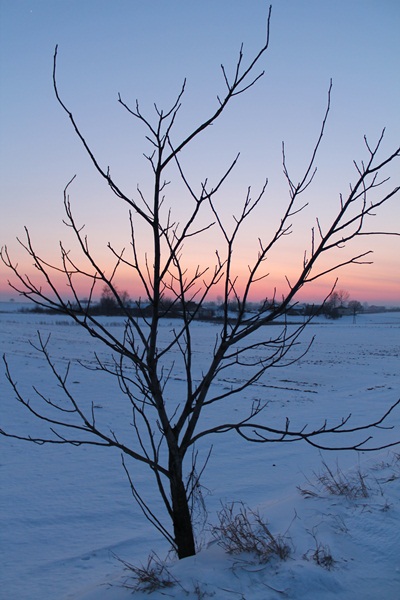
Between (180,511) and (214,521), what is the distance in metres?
2.83

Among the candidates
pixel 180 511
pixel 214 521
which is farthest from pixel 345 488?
Result: pixel 180 511

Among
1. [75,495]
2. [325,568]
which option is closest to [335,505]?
[325,568]

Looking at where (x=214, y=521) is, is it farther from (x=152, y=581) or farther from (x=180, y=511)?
(x=180, y=511)

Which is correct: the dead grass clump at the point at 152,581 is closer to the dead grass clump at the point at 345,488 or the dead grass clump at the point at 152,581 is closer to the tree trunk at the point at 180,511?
the tree trunk at the point at 180,511

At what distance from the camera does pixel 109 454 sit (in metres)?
8.09

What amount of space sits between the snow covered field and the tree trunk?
0.31ft

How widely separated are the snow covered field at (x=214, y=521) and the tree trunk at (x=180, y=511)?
0.09 m

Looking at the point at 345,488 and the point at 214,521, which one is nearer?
the point at 345,488

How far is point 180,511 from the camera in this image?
2.70 m

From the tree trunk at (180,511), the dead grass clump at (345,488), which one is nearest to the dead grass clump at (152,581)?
the tree trunk at (180,511)

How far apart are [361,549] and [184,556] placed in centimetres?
117

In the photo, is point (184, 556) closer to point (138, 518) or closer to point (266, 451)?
point (138, 518)

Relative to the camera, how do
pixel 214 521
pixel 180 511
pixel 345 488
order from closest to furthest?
pixel 180 511 → pixel 345 488 → pixel 214 521

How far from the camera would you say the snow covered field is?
8.82 ft
